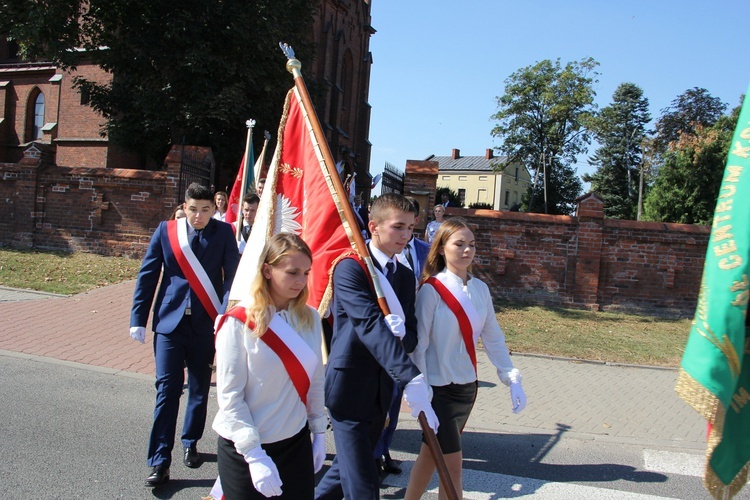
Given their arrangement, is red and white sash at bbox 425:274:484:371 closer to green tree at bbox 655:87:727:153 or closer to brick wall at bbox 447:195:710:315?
brick wall at bbox 447:195:710:315

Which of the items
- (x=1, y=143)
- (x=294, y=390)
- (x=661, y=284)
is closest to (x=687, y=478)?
(x=294, y=390)

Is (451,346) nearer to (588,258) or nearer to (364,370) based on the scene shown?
(364,370)

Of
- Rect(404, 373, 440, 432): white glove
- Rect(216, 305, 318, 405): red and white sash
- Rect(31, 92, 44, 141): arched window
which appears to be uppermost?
Rect(31, 92, 44, 141): arched window

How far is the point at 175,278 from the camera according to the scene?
4.44 m

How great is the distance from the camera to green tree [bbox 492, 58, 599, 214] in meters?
42.6

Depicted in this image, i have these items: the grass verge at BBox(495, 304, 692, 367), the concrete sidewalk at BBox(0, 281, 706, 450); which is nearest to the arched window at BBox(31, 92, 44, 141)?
the concrete sidewalk at BBox(0, 281, 706, 450)

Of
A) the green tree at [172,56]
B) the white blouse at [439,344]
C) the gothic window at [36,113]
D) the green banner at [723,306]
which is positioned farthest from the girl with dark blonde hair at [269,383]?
the gothic window at [36,113]

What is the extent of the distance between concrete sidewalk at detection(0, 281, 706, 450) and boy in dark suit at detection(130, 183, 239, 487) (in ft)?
8.03

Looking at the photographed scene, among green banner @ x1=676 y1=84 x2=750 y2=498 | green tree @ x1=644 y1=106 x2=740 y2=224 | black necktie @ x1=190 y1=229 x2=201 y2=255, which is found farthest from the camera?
green tree @ x1=644 y1=106 x2=740 y2=224

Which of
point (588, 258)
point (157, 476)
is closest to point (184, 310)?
point (157, 476)

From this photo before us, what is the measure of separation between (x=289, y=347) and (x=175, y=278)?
2060mm

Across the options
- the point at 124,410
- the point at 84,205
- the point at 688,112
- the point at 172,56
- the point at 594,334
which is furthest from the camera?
the point at 688,112

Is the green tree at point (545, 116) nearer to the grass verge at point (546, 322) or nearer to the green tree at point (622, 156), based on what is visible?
the green tree at point (622, 156)

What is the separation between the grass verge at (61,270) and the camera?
1162 centimetres
